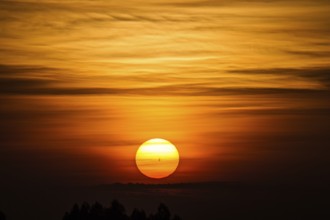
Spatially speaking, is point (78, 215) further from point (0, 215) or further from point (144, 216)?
point (0, 215)

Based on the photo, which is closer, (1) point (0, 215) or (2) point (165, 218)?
(1) point (0, 215)

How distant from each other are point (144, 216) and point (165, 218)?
2.20 meters

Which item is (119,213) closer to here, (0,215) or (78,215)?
(78,215)

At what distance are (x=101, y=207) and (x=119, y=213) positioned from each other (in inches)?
170

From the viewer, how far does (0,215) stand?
91125mm

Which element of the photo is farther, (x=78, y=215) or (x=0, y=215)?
(x=78, y=215)

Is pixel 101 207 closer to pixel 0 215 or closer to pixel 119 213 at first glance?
pixel 119 213

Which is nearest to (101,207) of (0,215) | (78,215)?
(78,215)

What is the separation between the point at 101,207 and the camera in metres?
105

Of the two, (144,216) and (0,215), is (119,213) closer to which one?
(144,216)

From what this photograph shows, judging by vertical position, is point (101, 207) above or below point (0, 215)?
above

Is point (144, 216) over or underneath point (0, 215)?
over

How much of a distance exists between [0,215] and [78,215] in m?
13.2

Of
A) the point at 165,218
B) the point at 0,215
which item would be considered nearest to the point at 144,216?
the point at 165,218
